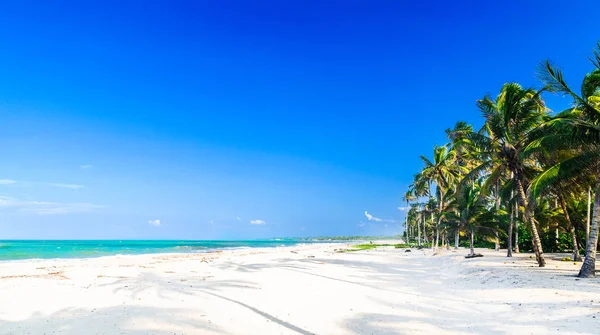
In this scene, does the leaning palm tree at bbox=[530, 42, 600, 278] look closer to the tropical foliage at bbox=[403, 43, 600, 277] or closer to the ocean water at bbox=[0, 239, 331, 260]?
the tropical foliage at bbox=[403, 43, 600, 277]

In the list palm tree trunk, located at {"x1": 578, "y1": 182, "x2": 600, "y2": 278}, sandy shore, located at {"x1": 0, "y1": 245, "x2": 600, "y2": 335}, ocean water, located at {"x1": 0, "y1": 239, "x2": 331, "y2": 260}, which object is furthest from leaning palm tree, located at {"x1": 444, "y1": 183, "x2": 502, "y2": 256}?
ocean water, located at {"x1": 0, "y1": 239, "x2": 331, "y2": 260}

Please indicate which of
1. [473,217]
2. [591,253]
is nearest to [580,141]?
[591,253]

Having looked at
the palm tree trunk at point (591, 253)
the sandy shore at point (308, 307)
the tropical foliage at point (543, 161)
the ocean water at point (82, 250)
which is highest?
the tropical foliage at point (543, 161)

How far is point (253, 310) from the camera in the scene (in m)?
8.92

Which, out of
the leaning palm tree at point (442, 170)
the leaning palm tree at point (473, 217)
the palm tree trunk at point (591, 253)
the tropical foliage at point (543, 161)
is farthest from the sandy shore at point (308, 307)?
the leaning palm tree at point (442, 170)

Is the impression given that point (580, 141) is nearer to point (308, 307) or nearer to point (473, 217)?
point (308, 307)

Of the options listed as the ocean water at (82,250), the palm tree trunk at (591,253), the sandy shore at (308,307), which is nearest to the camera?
the sandy shore at (308,307)

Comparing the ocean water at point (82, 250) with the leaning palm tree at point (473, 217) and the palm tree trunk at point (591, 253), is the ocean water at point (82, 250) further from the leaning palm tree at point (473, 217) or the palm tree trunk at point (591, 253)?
the palm tree trunk at point (591, 253)

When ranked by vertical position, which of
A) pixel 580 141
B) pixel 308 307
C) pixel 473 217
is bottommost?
pixel 308 307

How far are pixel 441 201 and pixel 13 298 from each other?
41.5 metres

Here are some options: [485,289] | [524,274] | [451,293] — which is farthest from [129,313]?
[524,274]

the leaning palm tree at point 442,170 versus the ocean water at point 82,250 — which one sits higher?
the leaning palm tree at point 442,170

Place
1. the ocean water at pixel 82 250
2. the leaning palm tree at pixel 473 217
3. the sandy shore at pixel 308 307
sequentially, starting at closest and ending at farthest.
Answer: the sandy shore at pixel 308 307
the leaning palm tree at pixel 473 217
the ocean water at pixel 82 250

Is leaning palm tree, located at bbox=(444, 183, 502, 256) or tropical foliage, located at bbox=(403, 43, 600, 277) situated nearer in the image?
tropical foliage, located at bbox=(403, 43, 600, 277)
